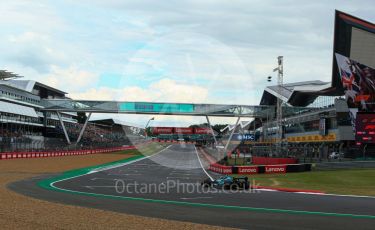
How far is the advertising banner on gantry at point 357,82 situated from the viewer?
63.5 meters

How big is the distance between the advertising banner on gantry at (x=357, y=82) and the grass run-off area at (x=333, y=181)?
23628mm

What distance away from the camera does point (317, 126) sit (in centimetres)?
8100

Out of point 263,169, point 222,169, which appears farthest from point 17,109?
point 263,169

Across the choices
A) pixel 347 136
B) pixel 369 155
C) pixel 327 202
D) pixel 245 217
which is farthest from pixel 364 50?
pixel 245 217

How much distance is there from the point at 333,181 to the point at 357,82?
126 ft

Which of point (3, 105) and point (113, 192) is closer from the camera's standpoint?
point (113, 192)

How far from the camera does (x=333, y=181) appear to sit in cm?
3406

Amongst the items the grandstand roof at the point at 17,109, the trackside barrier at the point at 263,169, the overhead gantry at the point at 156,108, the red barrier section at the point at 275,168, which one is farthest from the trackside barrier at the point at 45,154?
the red barrier section at the point at 275,168

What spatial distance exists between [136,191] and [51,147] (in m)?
53.7

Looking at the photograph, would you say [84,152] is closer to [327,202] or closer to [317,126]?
[317,126]

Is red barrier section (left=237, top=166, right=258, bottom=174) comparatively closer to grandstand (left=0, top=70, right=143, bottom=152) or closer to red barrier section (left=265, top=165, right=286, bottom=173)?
red barrier section (left=265, top=165, right=286, bottom=173)

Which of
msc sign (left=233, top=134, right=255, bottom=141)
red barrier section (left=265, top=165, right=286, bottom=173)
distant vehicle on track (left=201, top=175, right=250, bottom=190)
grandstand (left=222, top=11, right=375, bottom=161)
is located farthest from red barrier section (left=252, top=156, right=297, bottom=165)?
msc sign (left=233, top=134, right=255, bottom=141)

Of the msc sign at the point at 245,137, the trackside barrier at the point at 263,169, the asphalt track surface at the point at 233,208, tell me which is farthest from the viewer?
the msc sign at the point at 245,137

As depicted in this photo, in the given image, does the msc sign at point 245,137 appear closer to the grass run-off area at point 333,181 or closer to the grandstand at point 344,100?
the grandstand at point 344,100
